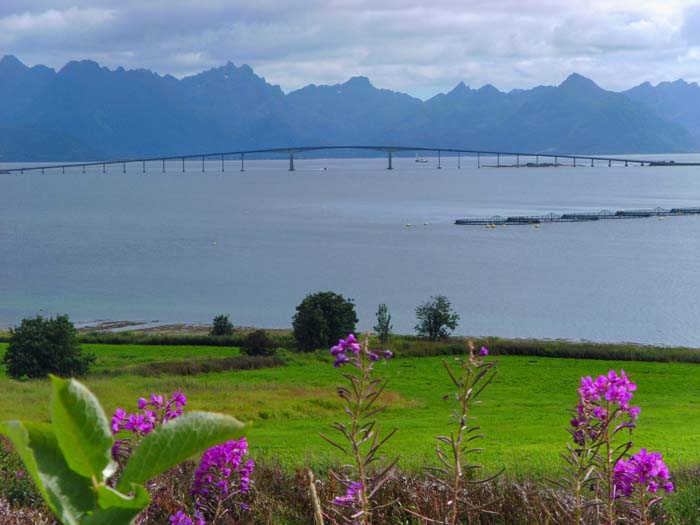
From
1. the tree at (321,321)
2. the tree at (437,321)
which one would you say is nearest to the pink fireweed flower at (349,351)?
the tree at (321,321)

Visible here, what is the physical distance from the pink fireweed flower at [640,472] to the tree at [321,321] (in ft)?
89.4

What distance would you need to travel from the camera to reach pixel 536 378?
973 inches

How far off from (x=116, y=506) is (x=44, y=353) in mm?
24330

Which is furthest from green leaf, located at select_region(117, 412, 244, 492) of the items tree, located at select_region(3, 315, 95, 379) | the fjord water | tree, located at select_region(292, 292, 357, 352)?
the fjord water

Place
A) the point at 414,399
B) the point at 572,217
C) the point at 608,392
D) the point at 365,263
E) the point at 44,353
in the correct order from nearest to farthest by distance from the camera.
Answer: the point at 608,392, the point at 414,399, the point at 44,353, the point at 365,263, the point at 572,217

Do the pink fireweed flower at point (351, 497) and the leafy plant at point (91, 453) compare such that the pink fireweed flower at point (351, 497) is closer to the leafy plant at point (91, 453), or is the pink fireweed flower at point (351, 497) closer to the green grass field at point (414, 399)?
the leafy plant at point (91, 453)

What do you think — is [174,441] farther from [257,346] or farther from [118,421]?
[257,346]

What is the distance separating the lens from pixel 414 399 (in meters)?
20.8

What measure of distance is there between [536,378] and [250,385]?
7957 mm

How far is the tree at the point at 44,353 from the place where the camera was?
23609mm

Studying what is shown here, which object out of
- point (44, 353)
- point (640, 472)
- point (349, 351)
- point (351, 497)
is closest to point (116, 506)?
point (349, 351)

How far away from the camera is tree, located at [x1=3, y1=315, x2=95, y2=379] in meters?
23.6

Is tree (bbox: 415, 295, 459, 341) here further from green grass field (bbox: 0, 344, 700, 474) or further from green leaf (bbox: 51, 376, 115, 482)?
green leaf (bbox: 51, 376, 115, 482)

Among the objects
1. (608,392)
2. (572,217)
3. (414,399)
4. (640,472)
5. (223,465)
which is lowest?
(414,399)
